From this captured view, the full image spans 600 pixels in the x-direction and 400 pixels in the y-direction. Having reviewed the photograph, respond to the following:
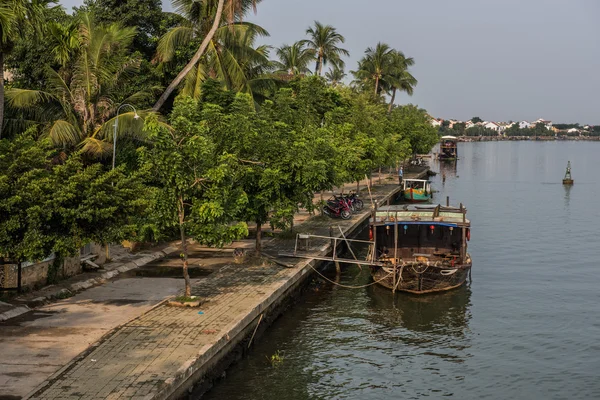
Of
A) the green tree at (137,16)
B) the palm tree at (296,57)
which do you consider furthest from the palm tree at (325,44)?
the green tree at (137,16)

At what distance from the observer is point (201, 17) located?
37.4 meters

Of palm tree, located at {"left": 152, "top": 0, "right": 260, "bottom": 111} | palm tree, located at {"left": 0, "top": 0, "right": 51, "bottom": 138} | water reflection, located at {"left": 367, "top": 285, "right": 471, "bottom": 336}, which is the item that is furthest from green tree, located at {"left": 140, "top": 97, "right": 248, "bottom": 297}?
palm tree, located at {"left": 152, "top": 0, "right": 260, "bottom": 111}

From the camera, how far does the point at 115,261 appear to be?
28.3m

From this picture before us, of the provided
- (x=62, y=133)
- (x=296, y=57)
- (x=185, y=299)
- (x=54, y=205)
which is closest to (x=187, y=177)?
(x=185, y=299)

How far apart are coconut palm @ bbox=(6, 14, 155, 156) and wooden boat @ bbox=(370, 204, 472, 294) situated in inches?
467

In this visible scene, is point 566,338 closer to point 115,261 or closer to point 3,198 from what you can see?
point 115,261

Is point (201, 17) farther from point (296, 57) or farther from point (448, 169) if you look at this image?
point (448, 169)

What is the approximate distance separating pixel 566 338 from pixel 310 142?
42.7ft

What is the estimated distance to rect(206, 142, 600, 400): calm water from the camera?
20.0 meters

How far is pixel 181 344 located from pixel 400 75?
8272cm

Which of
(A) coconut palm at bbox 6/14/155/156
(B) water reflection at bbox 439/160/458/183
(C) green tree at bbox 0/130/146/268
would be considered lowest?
(C) green tree at bbox 0/130/146/268

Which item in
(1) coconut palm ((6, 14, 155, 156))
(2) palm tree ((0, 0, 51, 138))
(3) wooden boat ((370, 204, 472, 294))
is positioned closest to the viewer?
(2) palm tree ((0, 0, 51, 138))

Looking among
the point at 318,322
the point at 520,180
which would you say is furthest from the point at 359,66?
the point at 318,322

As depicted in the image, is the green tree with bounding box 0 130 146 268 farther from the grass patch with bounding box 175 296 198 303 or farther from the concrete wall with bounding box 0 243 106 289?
the grass patch with bounding box 175 296 198 303
